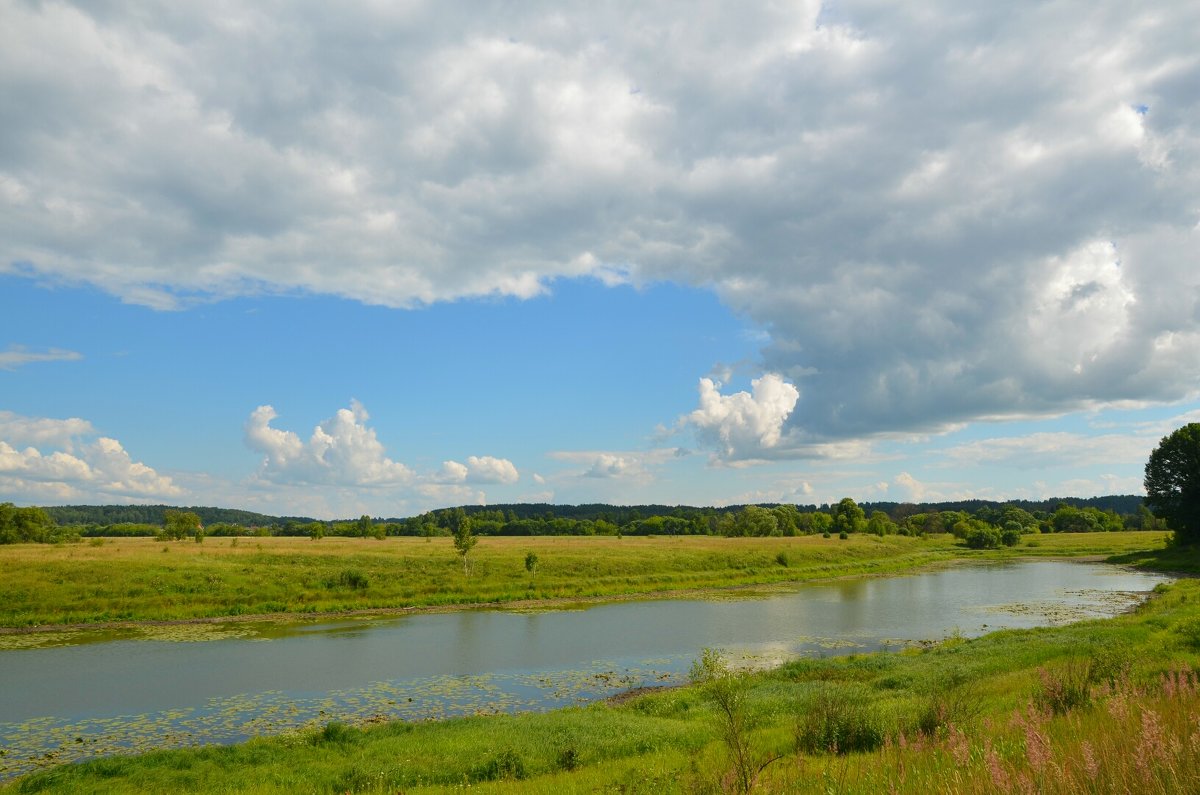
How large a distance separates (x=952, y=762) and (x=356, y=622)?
151ft

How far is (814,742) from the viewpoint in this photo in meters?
12.9

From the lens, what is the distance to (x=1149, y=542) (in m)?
108

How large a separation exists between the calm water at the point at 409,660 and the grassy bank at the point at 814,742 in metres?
4.71

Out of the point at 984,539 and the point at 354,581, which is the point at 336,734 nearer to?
the point at 354,581

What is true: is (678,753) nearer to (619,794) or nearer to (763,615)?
(619,794)

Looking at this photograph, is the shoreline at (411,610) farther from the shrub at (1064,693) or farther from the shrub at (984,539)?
the shrub at (984,539)

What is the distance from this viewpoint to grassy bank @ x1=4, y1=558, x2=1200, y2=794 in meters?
6.01

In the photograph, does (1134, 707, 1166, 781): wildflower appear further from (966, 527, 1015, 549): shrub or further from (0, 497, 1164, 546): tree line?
(966, 527, 1015, 549): shrub

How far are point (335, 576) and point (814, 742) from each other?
51.3 meters

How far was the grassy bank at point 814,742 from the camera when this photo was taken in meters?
6.01

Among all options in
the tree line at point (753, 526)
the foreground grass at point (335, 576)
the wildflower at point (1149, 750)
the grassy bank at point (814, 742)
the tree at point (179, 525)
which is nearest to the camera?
the wildflower at point (1149, 750)

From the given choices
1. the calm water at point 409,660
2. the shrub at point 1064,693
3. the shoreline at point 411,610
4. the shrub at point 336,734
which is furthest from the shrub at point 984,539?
the shrub at point 336,734

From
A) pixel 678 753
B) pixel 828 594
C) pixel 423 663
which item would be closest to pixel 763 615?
pixel 828 594

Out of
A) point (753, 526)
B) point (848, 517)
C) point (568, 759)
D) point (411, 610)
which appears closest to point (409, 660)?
point (411, 610)
